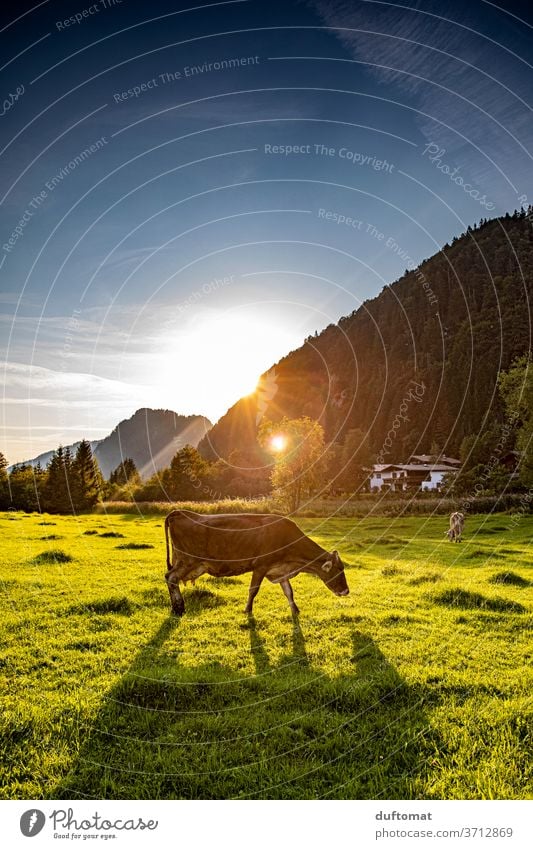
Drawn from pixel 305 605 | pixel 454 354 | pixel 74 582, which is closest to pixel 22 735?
pixel 305 605

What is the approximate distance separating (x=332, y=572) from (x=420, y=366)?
469 feet

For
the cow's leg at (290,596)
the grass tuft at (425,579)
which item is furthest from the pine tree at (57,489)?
the cow's leg at (290,596)

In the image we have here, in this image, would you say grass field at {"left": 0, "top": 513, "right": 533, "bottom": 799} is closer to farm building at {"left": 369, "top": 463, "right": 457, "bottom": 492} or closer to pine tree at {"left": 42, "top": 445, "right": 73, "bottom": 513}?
pine tree at {"left": 42, "top": 445, "right": 73, "bottom": 513}

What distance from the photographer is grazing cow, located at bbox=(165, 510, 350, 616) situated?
374 inches

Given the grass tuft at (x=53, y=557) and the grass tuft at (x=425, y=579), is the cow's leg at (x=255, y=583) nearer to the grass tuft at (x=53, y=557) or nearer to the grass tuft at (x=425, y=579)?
the grass tuft at (x=425, y=579)

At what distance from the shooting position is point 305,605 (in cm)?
1074

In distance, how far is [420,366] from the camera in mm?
143875

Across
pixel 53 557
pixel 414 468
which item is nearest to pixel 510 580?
pixel 53 557

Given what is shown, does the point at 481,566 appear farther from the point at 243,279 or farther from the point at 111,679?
the point at 111,679

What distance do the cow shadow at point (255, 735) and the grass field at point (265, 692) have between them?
0.02m

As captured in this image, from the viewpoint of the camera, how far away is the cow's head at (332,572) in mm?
9820

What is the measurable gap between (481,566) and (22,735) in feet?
50.8

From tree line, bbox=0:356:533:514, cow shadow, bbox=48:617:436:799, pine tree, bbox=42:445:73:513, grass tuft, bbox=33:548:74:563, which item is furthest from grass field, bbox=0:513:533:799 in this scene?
pine tree, bbox=42:445:73:513
